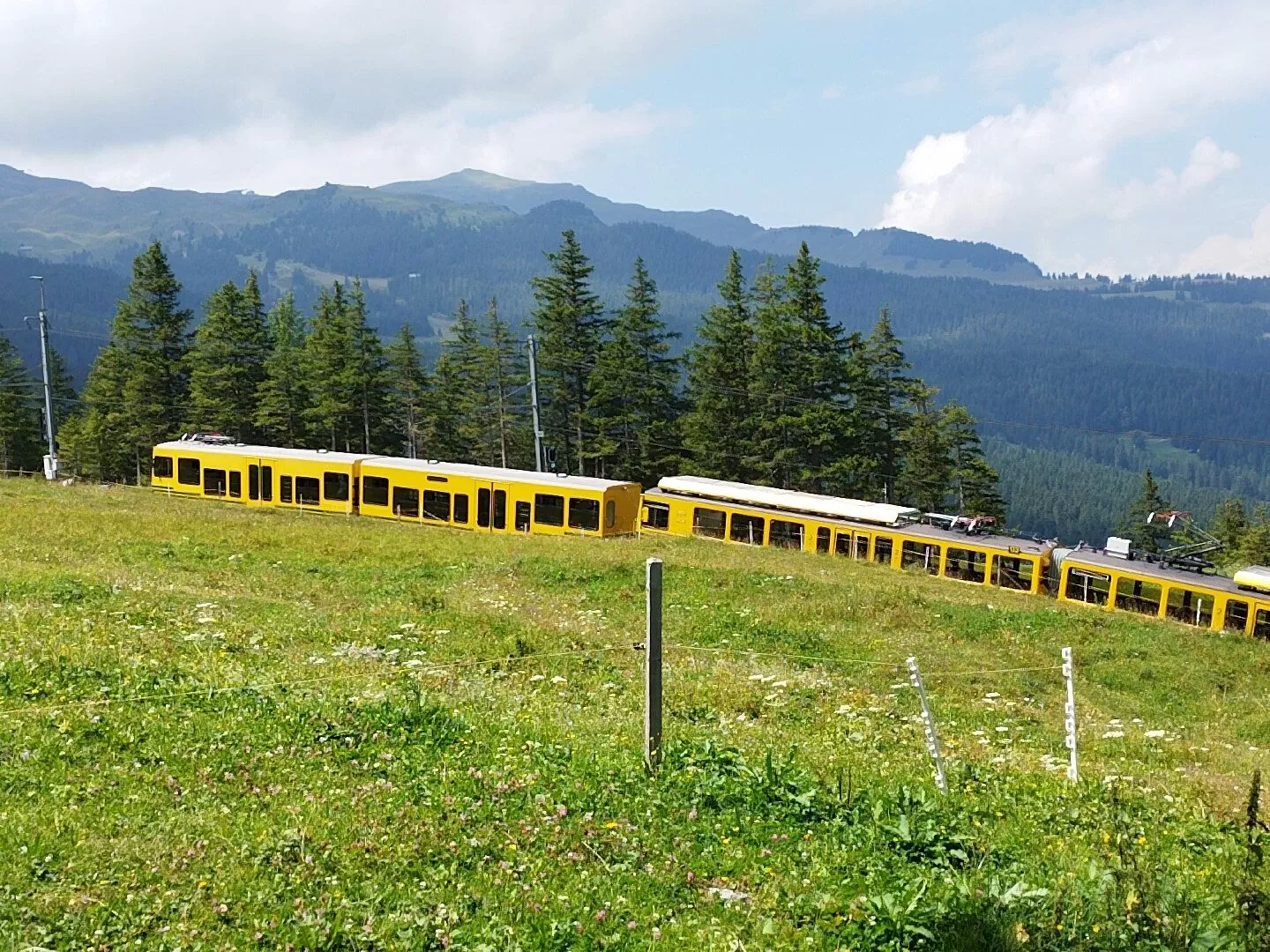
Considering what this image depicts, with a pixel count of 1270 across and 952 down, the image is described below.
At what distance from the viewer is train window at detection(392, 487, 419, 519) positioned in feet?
135

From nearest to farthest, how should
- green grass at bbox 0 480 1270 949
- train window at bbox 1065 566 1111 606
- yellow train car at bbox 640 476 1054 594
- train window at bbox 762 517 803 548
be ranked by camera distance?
1. green grass at bbox 0 480 1270 949
2. train window at bbox 1065 566 1111 606
3. yellow train car at bbox 640 476 1054 594
4. train window at bbox 762 517 803 548

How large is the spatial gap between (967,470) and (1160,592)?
3652 centimetres

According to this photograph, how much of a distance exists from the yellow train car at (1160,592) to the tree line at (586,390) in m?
23.3

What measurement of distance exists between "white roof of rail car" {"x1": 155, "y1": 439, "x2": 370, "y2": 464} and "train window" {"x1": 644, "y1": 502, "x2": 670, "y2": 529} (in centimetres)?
1228

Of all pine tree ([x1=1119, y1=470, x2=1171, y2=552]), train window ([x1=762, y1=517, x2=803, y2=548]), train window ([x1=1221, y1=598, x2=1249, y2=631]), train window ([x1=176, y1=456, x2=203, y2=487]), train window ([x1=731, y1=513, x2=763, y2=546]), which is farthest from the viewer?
pine tree ([x1=1119, y1=470, x2=1171, y2=552])

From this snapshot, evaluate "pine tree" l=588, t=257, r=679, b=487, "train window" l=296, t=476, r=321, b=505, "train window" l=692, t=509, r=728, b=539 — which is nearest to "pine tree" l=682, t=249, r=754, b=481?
"pine tree" l=588, t=257, r=679, b=487

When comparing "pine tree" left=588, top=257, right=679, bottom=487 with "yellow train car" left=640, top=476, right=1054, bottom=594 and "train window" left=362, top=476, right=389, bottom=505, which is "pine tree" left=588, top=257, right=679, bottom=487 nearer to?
"yellow train car" left=640, top=476, right=1054, bottom=594

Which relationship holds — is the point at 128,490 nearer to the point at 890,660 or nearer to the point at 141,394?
the point at 141,394

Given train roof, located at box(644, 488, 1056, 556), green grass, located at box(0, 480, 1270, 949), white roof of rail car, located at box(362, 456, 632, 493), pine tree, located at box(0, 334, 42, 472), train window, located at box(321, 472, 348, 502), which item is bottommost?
pine tree, located at box(0, 334, 42, 472)

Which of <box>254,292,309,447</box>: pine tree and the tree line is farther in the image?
<box>254,292,309,447</box>: pine tree

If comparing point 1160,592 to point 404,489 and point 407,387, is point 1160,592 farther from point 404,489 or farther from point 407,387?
point 407,387

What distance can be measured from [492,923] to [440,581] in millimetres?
18369

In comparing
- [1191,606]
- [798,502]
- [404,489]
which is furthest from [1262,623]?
[404,489]

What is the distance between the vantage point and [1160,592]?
32781 mm
